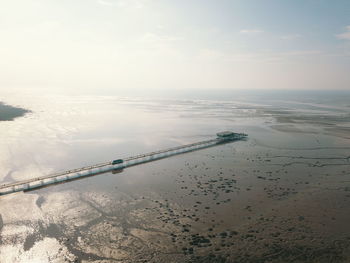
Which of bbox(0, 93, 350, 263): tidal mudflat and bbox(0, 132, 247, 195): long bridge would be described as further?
bbox(0, 132, 247, 195): long bridge

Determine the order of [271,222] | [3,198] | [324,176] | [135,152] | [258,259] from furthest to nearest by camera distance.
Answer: [135,152]
[324,176]
[3,198]
[271,222]
[258,259]

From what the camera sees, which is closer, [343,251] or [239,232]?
[343,251]

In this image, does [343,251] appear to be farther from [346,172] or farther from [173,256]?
[346,172]

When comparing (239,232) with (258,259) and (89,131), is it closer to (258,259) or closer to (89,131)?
(258,259)

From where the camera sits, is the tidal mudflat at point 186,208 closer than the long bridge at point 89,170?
Yes

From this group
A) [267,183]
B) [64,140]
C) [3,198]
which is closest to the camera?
[3,198]

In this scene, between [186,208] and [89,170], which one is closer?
[186,208]

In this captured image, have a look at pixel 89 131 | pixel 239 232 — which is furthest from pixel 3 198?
pixel 89 131

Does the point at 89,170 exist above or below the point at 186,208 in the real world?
above

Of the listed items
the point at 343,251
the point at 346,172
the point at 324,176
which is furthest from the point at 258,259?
the point at 346,172
